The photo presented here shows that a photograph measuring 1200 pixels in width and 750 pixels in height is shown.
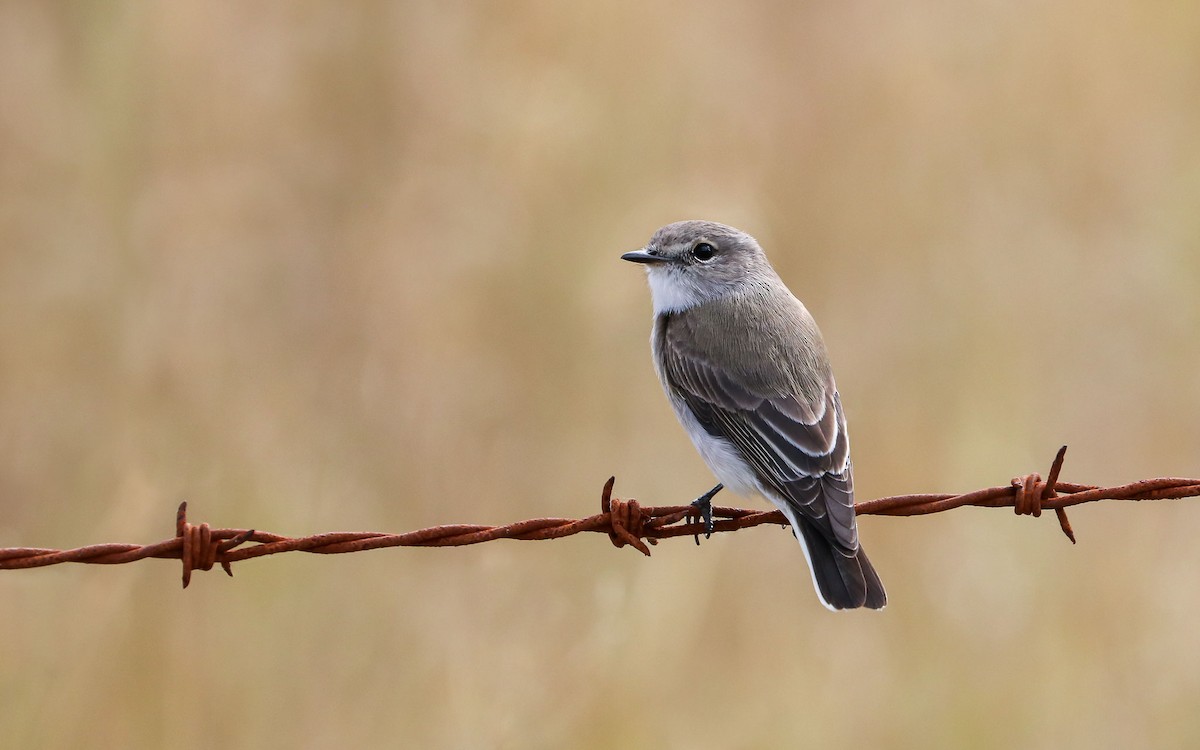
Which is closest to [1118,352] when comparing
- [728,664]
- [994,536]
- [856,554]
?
[994,536]

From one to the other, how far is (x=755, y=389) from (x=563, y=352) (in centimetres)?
169

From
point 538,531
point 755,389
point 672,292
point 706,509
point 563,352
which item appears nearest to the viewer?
point 538,531

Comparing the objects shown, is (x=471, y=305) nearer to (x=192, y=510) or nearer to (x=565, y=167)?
(x=565, y=167)

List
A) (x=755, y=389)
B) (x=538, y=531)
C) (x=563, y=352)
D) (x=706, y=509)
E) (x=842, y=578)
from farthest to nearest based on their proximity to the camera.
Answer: (x=563, y=352), (x=755, y=389), (x=706, y=509), (x=842, y=578), (x=538, y=531)

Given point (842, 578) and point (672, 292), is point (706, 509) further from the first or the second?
point (672, 292)

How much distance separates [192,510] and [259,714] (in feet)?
3.21

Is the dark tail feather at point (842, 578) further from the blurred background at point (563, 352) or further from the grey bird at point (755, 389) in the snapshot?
the blurred background at point (563, 352)

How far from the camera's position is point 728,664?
20.4 ft

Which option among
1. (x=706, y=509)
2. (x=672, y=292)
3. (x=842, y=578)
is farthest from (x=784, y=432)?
(x=672, y=292)

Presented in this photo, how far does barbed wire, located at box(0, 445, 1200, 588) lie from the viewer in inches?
151

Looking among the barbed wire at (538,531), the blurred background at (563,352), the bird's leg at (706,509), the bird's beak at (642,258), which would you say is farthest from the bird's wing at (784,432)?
the blurred background at (563,352)

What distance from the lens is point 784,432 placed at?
16.7ft

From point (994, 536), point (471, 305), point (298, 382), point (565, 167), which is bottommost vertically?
point (994, 536)

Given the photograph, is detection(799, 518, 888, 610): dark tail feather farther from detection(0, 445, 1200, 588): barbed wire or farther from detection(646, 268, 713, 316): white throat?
detection(646, 268, 713, 316): white throat
